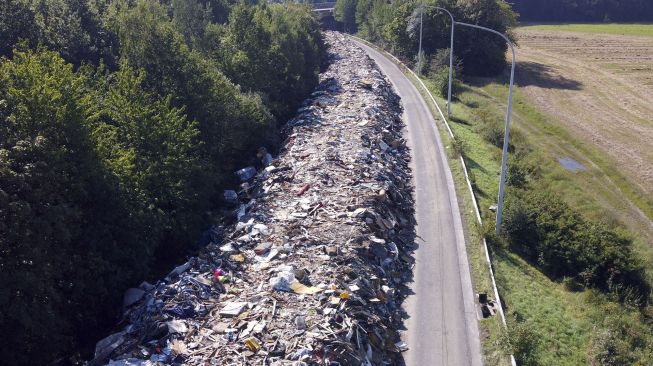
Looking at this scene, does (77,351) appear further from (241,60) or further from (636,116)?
(636,116)

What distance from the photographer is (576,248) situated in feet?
88.3

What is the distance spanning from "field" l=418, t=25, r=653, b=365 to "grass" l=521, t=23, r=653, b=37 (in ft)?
30.8

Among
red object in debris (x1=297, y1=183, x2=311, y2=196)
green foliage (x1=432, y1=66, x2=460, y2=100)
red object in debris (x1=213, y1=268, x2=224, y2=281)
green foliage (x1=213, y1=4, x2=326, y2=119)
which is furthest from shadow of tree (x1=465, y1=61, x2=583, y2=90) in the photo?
red object in debris (x1=213, y1=268, x2=224, y2=281)

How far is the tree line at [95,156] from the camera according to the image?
1678 centimetres

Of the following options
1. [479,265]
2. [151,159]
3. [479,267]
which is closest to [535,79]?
[479,265]

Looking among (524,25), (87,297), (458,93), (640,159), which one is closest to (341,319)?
(87,297)

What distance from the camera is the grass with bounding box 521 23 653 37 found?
101 metres

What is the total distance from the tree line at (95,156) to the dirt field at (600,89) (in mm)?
32740

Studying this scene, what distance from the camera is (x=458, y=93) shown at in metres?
61.3

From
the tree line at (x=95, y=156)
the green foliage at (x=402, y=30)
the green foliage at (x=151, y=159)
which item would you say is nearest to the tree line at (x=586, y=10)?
the green foliage at (x=402, y=30)

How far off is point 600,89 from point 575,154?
2564 centimetres

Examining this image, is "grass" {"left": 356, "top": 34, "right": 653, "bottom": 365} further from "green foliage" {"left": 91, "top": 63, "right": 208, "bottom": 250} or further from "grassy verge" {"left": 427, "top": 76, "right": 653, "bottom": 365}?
"green foliage" {"left": 91, "top": 63, "right": 208, "bottom": 250}

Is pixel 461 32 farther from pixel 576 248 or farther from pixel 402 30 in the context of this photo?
pixel 576 248

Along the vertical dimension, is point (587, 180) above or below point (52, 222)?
below
